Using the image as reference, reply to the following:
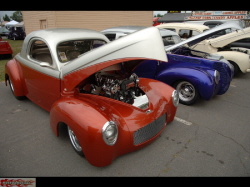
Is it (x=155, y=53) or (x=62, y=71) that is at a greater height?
(x=155, y=53)

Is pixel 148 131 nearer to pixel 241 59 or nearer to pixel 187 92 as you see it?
pixel 187 92

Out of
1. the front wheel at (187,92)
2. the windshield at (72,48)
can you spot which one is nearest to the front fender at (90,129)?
the windshield at (72,48)

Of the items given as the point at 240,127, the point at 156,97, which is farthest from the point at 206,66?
the point at 156,97

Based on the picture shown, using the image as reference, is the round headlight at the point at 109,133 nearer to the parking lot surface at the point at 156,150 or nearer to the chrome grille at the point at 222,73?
the parking lot surface at the point at 156,150

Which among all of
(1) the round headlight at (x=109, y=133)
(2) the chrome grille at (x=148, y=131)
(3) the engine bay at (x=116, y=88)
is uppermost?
(3) the engine bay at (x=116, y=88)

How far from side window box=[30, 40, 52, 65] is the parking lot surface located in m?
1.12

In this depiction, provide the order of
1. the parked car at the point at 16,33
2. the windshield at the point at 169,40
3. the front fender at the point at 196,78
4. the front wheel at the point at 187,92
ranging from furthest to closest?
the parked car at the point at 16,33, the windshield at the point at 169,40, the front wheel at the point at 187,92, the front fender at the point at 196,78

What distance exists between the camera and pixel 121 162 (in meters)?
2.32

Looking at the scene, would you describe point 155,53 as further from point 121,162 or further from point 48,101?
point 48,101

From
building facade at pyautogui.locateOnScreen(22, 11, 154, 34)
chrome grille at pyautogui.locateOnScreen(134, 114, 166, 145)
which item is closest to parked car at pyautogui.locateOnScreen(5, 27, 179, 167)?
chrome grille at pyautogui.locateOnScreen(134, 114, 166, 145)

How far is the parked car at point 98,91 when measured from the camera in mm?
1975

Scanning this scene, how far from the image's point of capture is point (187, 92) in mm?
4074

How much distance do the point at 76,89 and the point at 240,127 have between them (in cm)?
305

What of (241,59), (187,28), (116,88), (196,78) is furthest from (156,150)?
(187,28)
